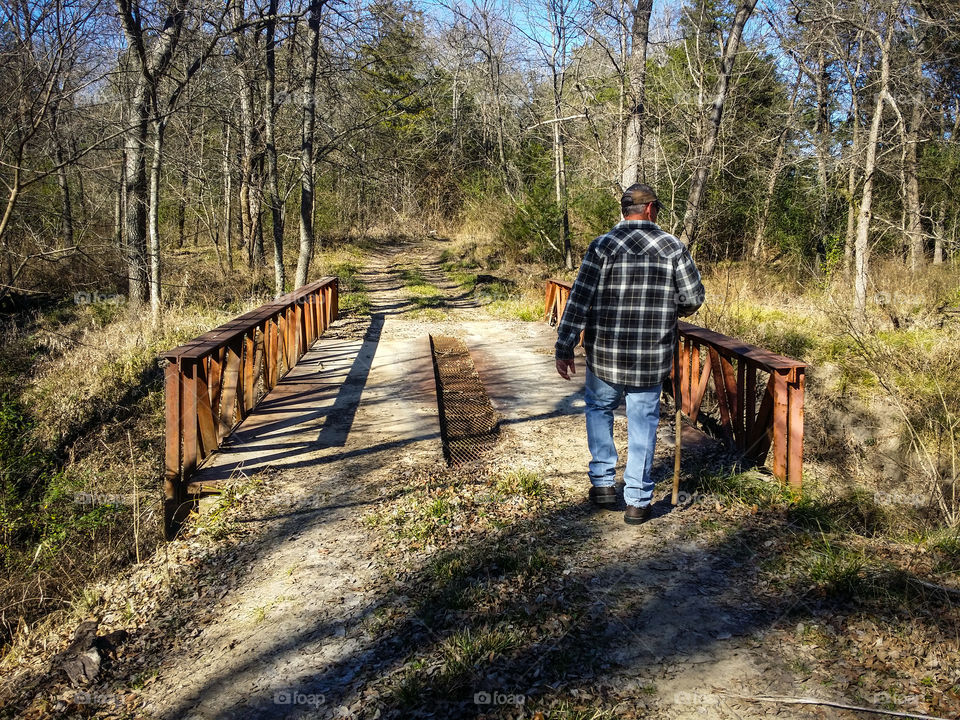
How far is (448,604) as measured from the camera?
9.97 feet

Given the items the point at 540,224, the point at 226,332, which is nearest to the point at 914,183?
the point at 540,224

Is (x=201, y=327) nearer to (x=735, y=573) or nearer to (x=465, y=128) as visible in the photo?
(x=735, y=573)

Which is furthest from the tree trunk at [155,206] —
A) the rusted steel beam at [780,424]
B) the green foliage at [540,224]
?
the rusted steel beam at [780,424]

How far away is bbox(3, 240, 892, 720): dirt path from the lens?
2.44m

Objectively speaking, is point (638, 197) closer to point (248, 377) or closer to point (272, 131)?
point (248, 377)

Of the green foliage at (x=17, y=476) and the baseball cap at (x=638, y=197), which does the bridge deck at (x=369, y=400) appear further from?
the baseball cap at (x=638, y=197)

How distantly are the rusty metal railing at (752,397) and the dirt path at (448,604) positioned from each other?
55 cm

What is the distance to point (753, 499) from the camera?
3.93m

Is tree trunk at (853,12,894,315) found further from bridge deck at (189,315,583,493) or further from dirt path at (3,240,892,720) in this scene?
dirt path at (3,240,892,720)

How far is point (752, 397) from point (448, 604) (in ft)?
8.82

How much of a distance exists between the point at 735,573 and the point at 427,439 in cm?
278

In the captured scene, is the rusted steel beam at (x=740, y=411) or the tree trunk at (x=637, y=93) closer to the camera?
the rusted steel beam at (x=740, y=411)

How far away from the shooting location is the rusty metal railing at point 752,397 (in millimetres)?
4004

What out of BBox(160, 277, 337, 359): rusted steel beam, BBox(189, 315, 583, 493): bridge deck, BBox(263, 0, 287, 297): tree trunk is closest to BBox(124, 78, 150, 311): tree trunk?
BBox(263, 0, 287, 297): tree trunk
